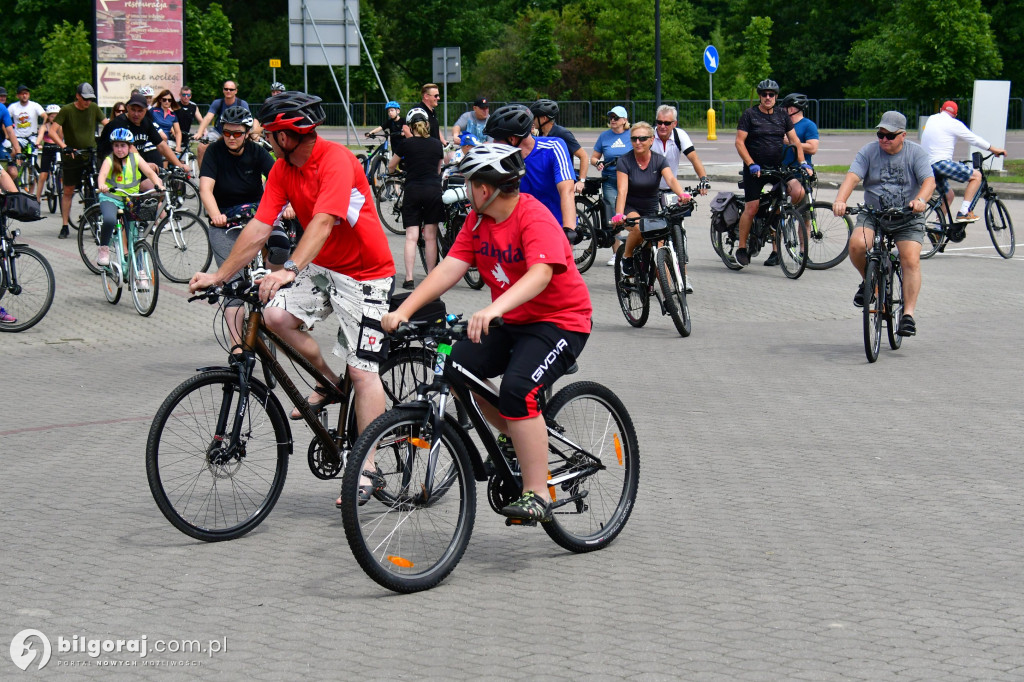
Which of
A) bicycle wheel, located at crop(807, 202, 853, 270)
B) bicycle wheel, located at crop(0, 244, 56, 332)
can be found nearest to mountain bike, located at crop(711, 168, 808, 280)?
bicycle wheel, located at crop(807, 202, 853, 270)

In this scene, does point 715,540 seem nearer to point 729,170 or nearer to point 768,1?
point 729,170

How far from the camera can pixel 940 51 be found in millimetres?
46594

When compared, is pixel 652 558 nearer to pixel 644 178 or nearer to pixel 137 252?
pixel 644 178

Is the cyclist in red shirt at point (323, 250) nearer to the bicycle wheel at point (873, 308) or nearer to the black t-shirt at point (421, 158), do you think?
the bicycle wheel at point (873, 308)

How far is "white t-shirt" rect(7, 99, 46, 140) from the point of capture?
25125mm

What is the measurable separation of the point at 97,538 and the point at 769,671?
3.04 m

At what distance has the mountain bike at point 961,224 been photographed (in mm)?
16672

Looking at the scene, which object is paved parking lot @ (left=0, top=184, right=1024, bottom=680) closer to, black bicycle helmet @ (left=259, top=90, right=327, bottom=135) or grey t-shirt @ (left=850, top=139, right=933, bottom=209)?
grey t-shirt @ (left=850, top=139, right=933, bottom=209)

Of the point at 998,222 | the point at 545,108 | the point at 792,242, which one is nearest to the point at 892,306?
the point at 545,108

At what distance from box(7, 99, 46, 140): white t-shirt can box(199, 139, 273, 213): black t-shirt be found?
16517 millimetres

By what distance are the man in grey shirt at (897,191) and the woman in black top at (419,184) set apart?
179 inches

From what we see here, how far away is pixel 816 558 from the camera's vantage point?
5.55 m

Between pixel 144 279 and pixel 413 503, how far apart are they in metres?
7.96

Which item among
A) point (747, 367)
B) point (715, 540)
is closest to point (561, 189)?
point (747, 367)
